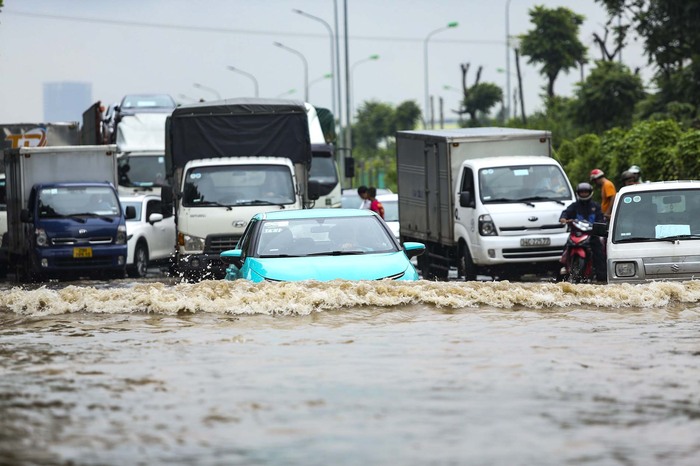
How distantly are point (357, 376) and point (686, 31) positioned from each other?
4075 centimetres

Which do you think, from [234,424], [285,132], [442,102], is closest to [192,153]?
[285,132]

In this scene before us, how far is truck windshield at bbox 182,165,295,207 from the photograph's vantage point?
24.6m

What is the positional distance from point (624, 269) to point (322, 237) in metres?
3.39

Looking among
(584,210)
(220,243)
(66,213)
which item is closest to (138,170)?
(66,213)

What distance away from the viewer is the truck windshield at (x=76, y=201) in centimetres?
2808

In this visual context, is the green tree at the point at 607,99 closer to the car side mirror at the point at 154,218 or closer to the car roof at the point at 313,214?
the car side mirror at the point at 154,218

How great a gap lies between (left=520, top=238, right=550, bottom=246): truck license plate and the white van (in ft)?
18.2

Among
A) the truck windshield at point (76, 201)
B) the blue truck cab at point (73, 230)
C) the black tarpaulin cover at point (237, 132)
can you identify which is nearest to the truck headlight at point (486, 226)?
the black tarpaulin cover at point (237, 132)

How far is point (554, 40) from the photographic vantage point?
73.6 meters

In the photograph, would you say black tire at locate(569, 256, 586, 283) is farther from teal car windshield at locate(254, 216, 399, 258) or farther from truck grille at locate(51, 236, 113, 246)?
truck grille at locate(51, 236, 113, 246)

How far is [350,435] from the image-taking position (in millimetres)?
8477

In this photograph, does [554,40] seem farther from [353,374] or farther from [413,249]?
[353,374]

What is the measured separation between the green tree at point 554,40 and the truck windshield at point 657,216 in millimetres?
56254

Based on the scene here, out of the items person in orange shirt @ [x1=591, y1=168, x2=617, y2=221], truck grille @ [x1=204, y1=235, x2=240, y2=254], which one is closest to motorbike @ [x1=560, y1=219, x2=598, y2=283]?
person in orange shirt @ [x1=591, y1=168, x2=617, y2=221]
